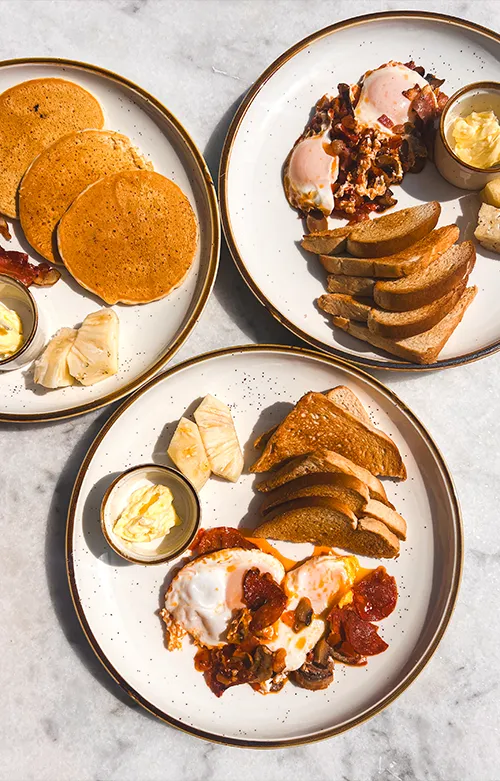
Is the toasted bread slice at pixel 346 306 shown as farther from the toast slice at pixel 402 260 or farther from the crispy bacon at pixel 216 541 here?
the crispy bacon at pixel 216 541

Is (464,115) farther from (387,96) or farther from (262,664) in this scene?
(262,664)

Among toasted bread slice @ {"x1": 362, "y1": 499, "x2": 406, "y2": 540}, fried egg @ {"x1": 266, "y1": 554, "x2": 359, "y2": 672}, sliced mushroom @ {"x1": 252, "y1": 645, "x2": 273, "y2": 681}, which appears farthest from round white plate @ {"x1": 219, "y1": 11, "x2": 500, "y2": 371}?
sliced mushroom @ {"x1": 252, "y1": 645, "x2": 273, "y2": 681}

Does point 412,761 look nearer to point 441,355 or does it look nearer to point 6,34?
point 441,355

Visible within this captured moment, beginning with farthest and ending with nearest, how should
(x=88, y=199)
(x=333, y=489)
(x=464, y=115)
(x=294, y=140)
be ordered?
(x=294, y=140) < (x=464, y=115) < (x=88, y=199) < (x=333, y=489)

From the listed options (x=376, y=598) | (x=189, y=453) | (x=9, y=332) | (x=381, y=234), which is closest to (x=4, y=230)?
(x=9, y=332)

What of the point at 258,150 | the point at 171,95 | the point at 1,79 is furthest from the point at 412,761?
the point at 1,79

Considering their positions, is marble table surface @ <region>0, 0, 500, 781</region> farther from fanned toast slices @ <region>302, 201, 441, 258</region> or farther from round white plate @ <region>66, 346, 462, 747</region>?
fanned toast slices @ <region>302, 201, 441, 258</region>
